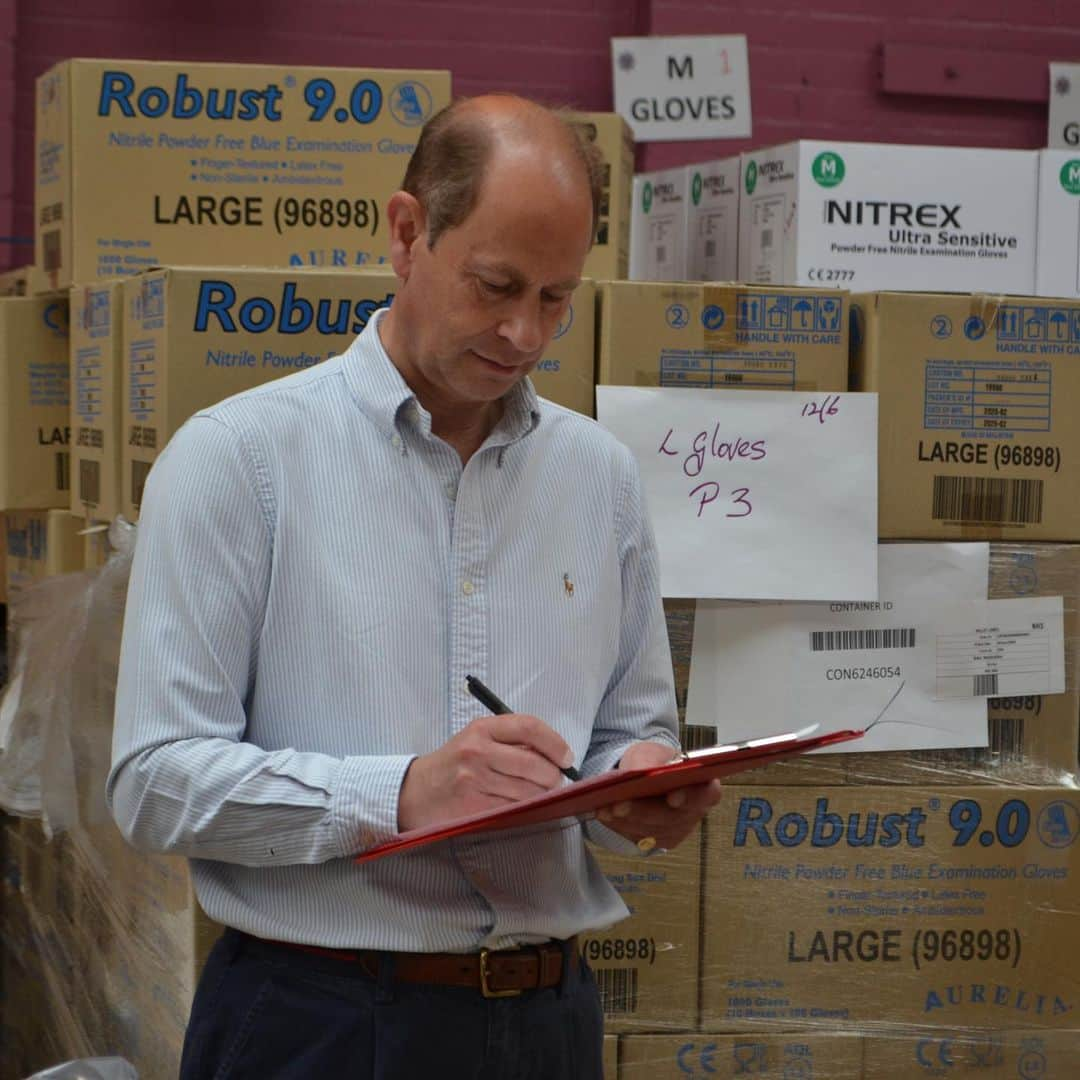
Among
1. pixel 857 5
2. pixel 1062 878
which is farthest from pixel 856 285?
pixel 857 5

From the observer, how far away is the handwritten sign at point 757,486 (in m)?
2.00

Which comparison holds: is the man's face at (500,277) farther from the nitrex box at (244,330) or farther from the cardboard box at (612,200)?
the cardboard box at (612,200)

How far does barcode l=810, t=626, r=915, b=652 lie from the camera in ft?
6.76

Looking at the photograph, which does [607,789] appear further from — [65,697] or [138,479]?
[65,697]

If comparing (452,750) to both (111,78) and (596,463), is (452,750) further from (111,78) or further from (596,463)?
(111,78)

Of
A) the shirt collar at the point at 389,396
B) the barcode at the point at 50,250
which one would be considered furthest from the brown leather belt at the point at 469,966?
the barcode at the point at 50,250

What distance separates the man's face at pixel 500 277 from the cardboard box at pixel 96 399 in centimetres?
95

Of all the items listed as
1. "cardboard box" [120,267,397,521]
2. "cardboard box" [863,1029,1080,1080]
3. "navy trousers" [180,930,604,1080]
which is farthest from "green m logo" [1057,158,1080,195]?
"navy trousers" [180,930,604,1080]

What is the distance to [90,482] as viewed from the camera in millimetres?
2332

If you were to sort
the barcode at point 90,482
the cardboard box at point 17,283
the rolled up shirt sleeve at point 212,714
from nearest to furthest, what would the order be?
1. the rolled up shirt sleeve at point 212,714
2. the barcode at point 90,482
3. the cardboard box at point 17,283

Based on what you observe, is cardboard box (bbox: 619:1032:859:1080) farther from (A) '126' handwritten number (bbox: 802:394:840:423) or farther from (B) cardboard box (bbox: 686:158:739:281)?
(B) cardboard box (bbox: 686:158:739:281)

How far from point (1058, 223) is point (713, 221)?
0.60 m

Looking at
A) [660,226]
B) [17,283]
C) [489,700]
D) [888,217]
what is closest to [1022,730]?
[888,217]

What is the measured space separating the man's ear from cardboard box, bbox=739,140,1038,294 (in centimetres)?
124
